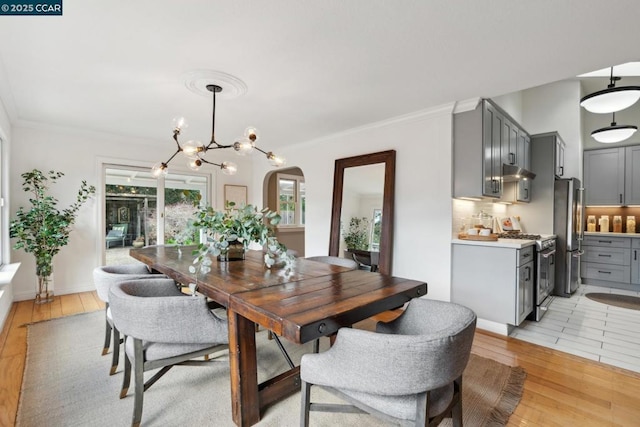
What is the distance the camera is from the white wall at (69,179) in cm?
390

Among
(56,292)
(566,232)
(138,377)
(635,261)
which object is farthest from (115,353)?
(635,261)

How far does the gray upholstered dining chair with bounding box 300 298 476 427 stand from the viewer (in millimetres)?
1067

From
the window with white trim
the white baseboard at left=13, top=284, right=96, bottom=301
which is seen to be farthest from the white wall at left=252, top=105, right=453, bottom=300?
the white baseboard at left=13, top=284, right=96, bottom=301

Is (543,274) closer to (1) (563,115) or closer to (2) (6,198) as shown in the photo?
(1) (563,115)

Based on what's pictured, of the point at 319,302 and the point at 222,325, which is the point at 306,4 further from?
the point at 222,325

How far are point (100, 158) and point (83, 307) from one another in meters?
2.20

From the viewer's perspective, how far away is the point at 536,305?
326cm

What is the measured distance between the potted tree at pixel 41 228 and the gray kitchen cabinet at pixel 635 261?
27.4 ft

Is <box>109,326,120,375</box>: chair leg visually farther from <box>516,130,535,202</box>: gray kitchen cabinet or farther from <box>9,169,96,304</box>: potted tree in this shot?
<box>516,130,535,202</box>: gray kitchen cabinet

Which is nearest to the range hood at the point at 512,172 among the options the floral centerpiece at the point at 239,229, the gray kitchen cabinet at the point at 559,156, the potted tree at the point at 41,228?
the gray kitchen cabinet at the point at 559,156

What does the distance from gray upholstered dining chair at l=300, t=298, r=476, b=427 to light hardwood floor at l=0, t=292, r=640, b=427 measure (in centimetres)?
100

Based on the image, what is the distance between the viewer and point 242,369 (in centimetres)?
163

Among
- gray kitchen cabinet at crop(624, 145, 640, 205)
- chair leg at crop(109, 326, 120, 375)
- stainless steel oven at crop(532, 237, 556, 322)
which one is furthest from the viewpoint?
gray kitchen cabinet at crop(624, 145, 640, 205)

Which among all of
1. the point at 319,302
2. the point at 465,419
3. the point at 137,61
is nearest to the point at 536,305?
the point at 465,419
